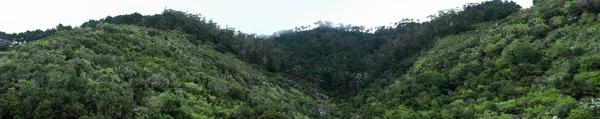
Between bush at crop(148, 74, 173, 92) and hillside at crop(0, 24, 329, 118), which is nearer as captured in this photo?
hillside at crop(0, 24, 329, 118)

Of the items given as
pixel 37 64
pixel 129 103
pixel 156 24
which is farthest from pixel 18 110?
pixel 156 24

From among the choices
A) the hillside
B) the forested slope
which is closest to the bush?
the hillside

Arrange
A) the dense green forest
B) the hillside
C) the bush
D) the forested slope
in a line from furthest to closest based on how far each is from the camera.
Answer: the bush → the forested slope → the dense green forest → the hillside

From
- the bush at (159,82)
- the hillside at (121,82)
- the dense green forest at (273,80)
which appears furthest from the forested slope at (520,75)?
the bush at (159,82)

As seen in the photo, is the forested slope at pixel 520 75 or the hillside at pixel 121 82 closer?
the hillside at pixel 121 82

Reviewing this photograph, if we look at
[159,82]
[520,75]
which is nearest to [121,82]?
[159,82]

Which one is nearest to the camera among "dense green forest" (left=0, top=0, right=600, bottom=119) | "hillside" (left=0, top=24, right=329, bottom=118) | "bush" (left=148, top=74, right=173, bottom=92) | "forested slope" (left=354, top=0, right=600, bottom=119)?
"hillside" (left=0, top=24, right=329, bottom=118)

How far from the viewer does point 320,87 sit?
192ft

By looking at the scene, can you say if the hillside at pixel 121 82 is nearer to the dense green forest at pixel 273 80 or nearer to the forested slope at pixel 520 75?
the dense green forest at pixel 273 80

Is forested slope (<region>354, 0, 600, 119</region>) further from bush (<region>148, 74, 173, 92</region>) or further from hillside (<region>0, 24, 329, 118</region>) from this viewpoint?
bush (<region>148, 74, 173, 92</region>)

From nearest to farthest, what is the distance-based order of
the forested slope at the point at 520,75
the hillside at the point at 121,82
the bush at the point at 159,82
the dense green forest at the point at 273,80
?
1. the hillside at the point at 121,82
2. the dense green forest at the point at 273,80
3. the forested slope at the point at 520,75
4. the bush at the point at 159,82

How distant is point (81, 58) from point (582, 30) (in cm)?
3171

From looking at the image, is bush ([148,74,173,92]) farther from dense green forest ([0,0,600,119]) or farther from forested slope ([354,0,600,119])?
forested slope ([354,0,600,119])

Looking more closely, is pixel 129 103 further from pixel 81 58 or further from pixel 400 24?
pixel 400 24
